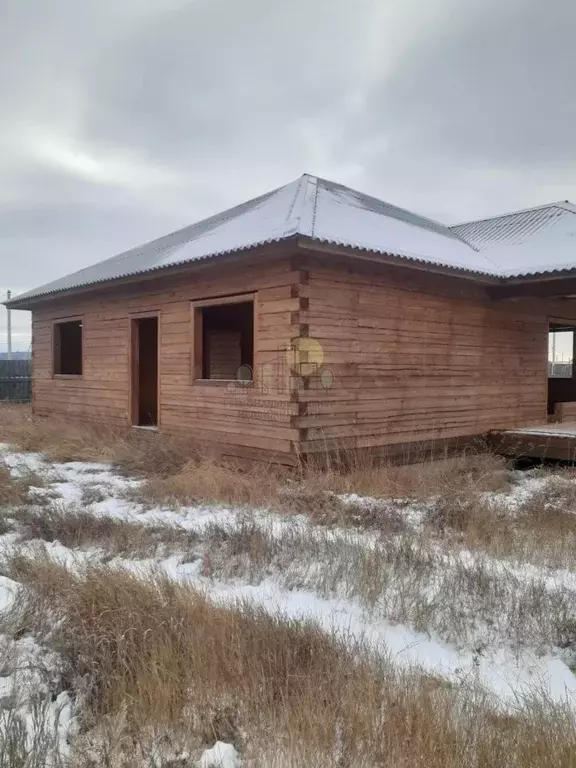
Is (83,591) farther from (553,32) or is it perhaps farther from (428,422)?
(553,32)

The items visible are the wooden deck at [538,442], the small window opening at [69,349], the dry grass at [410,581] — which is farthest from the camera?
the small window opening at [69,349]

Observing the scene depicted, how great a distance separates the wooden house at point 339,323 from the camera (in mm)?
7773

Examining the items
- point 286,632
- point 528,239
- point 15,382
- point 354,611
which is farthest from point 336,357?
point 15,382

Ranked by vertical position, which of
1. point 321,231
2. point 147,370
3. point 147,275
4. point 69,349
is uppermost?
point 321,231

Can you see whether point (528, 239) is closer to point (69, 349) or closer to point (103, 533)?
point (103, 533)

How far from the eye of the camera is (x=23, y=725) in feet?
7.66

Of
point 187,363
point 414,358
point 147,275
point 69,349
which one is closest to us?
point 414,358

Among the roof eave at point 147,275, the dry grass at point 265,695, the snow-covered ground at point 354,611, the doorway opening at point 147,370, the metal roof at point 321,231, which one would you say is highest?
the metal roof at point 321,231

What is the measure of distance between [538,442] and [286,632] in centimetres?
800

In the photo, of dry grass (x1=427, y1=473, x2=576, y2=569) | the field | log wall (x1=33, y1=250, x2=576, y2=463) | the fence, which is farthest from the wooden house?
the fence

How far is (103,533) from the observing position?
5.08m

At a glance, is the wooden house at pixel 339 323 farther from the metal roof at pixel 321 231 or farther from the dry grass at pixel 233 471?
the dry grass at pixel 233 471

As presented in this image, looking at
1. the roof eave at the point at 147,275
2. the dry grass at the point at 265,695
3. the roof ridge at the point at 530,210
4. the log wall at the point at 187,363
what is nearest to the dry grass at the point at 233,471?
the log wall at the point at 187,363

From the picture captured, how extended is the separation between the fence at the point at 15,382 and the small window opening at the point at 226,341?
36.3 ft
